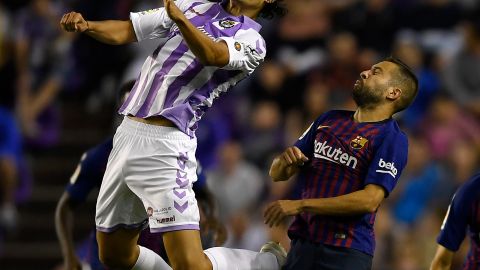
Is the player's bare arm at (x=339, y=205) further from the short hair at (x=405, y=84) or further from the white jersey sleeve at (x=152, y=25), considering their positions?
the white jersey sleeve at (x=152, y=25)

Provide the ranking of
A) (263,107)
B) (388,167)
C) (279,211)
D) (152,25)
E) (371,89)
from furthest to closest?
(263,107) → (152,25) → (371,89) → (388,167) → (279,211)

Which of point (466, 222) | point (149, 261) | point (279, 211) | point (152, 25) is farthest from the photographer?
point (149, 261)

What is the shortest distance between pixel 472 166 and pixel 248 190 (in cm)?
212

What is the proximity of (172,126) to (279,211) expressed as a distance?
80 centimetres

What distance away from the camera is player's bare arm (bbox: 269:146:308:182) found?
5.53 m

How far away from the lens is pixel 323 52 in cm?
1130

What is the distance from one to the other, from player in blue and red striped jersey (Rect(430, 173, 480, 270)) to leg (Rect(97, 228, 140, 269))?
5.32ft

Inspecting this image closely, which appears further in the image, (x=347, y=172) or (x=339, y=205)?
(x=347, y=172)

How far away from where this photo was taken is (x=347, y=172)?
5.55m

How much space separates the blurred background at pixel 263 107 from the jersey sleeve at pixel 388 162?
11.6 ft

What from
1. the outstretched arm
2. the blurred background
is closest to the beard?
the outstretched arm

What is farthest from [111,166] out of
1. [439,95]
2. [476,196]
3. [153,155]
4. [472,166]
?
[439,95]

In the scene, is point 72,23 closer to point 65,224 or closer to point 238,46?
point 238,46

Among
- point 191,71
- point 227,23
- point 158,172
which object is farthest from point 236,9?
point 158,172
